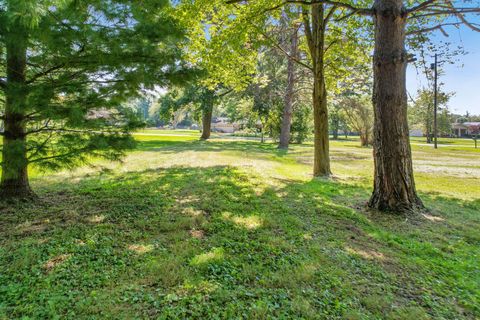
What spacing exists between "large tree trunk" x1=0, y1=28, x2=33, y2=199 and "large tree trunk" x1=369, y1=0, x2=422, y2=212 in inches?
202

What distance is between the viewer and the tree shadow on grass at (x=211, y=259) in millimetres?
2168

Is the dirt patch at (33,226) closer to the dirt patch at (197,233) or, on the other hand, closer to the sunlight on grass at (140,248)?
the sunlight on grass at (140,248)

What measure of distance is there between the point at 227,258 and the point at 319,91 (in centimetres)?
632

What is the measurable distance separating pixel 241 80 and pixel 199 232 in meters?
7.84

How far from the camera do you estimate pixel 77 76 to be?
367cm

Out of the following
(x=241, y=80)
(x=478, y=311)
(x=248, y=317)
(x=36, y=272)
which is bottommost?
(x=478, y=311)

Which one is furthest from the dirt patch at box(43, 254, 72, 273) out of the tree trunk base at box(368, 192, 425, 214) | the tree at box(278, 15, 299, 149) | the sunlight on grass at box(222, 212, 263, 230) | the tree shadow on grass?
the tree at box(278, 15, 299, 149)

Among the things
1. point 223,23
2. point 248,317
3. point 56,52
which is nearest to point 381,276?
point 248,317

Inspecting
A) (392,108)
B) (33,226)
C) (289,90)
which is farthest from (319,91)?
(289,90)

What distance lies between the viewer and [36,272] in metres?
2.44

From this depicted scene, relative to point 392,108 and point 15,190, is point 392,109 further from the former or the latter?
point 15,190

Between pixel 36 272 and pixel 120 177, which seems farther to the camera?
pixel 120 177

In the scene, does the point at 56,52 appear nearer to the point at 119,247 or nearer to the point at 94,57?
the point at 94,57

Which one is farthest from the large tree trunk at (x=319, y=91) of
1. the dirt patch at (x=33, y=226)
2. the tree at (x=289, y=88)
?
the dirt patch at (x=33, y=226)
